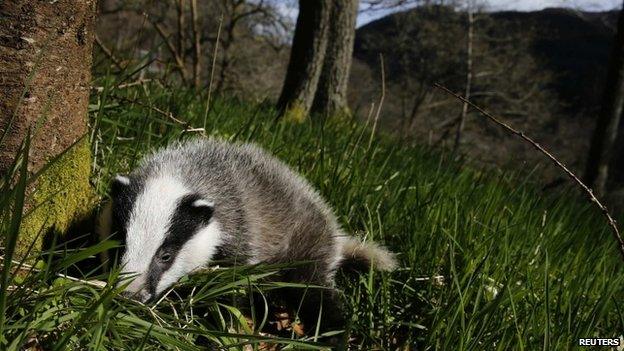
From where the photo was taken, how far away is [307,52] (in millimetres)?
8055

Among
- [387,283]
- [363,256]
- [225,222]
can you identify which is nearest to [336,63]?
[363,256]

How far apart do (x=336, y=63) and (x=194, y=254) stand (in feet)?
21.7

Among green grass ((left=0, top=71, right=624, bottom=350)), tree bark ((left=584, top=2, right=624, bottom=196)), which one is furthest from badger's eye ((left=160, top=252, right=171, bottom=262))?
tree bark ((left=584, top=2, right=624, bottom=196))

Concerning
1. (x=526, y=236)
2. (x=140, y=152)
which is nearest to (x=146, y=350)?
(x=140, y=152)

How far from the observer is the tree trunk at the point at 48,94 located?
2156 mm

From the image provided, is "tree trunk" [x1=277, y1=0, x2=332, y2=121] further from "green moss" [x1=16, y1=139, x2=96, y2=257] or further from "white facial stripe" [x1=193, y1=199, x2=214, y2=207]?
"green moss" [x1=16, y1=139, x2=96, y2=257]

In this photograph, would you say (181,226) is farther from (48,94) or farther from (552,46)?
(552,46)

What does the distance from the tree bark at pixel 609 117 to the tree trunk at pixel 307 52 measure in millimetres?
4688

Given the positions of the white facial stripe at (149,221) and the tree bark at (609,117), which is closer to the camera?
the white facial stripe at (149,221)

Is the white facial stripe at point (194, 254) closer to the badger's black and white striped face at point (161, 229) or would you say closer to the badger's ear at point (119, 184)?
the badger's black and white striped face at point (161, 229)

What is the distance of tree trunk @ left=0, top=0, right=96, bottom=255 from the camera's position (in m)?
2.16

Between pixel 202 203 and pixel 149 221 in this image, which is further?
pixel 202 203

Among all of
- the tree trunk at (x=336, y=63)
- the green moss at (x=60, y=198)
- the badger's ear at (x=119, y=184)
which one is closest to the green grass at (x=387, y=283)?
the green moss at (x=60, y=198)

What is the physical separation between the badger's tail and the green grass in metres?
0.08
